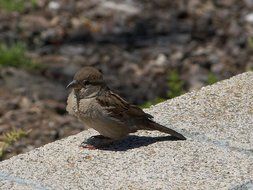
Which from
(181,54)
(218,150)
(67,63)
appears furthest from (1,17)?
(218,150)

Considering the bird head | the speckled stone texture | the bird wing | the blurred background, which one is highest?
the bird head

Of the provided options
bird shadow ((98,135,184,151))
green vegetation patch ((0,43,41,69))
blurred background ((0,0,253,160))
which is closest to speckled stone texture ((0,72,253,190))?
bird shadow ((98,135,184,151))

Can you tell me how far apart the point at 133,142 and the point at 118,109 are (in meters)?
0.22

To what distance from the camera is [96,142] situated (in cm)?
524

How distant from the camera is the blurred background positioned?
796 cm

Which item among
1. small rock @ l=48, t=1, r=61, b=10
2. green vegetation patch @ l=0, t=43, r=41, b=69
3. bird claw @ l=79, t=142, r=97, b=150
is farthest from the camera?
small rock @ l=48, t=1, r=61, b=10

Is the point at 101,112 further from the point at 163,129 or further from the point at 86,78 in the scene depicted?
the point at 163,129

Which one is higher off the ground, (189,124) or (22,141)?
(189,124)

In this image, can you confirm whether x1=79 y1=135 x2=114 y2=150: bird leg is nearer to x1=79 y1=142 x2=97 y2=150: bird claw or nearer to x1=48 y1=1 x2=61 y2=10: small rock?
x1=79 y1=142 x2=97 y2=150: bird claw

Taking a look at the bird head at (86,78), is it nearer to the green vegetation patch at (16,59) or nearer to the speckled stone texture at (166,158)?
the speckled stone texture at (166,158)

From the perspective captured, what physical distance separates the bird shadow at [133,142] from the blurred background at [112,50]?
2.00 meters

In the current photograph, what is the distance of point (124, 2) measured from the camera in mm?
10688

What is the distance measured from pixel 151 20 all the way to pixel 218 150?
536 cm

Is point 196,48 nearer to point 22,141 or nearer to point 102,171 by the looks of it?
point 22,141
